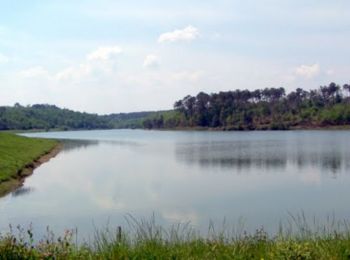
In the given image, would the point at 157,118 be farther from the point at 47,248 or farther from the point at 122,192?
the point at 47,248

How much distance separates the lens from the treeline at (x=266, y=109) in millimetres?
141375

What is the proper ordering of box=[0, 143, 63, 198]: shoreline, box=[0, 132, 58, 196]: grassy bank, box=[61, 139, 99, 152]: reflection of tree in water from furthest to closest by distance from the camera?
box=[61, 139, 99, 152]: reflection of tree in water → box=[0, 132, 58, 196]: grassy bank → box=[0, 143, 63, 198]: shoreline

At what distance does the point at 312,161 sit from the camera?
45375 mm

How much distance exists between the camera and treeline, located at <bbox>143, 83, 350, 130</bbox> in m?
141

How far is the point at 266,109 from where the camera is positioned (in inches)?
6063

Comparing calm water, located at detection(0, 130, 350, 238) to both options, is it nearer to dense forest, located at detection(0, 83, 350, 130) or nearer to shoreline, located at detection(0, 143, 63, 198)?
shoreline, located at detection(0, 143, 63, 198)

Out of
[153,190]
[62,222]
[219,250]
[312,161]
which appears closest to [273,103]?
[312,161]

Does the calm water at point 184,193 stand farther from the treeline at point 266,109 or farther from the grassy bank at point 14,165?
the treeline at point 266,109

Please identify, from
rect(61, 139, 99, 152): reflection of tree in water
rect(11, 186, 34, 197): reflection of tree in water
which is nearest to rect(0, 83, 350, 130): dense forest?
rect(61, 139, 99, 152): reflection of tree in water

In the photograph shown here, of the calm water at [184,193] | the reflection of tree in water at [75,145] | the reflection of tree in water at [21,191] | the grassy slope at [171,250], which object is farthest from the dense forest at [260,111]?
the grassy slope at [171,250]

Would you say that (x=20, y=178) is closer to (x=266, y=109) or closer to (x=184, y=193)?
(x=184, y=193)

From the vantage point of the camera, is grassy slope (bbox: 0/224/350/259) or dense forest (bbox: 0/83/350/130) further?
dense forest (bbox: 0/83/350/130)

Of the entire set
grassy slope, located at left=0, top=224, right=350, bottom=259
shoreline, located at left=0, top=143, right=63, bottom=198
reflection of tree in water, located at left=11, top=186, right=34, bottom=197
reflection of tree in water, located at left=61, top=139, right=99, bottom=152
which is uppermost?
grassy slope, located at left=0, top=224, right=350, bottom=259

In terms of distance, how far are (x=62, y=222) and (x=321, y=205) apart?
1125 centimetres
